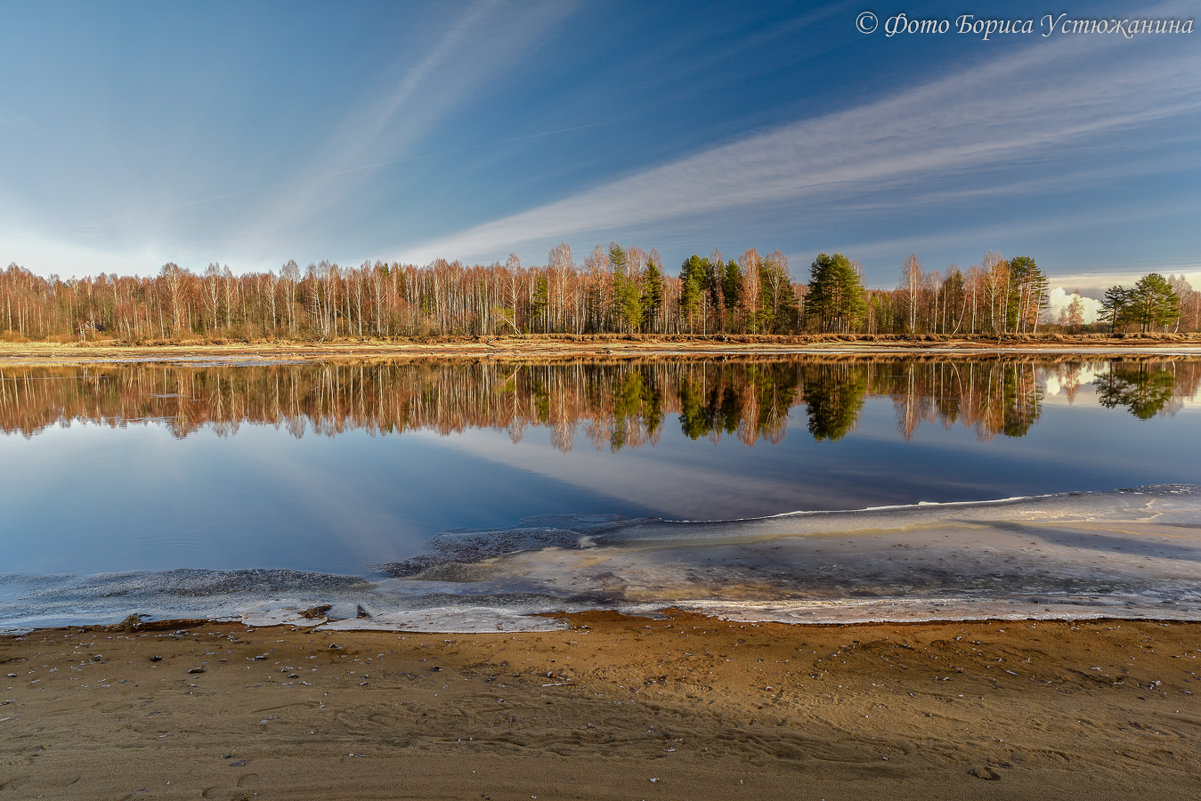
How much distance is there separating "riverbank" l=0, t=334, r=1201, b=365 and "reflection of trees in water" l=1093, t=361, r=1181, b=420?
23.0m

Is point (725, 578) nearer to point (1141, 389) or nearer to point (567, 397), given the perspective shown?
point (567, 397)

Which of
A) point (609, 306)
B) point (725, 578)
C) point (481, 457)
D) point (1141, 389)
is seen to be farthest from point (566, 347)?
point (725, 578)

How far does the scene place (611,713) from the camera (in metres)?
4.24

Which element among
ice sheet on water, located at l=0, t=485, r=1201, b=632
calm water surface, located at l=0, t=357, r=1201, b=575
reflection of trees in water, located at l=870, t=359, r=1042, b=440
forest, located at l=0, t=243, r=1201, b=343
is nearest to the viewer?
ice sheet on water, located at l=0, t=485, r=1201, b=632

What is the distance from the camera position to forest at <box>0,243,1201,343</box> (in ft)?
281

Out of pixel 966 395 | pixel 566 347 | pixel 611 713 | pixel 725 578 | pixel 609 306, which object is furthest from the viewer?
pixel 609 306

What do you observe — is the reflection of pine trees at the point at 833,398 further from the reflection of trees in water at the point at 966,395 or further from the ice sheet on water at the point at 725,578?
the ice sheet on water at the point at 725,578

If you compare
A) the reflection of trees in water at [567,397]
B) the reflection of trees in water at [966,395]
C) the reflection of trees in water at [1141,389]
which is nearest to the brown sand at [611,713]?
the reflection of trees in water at [567,397]

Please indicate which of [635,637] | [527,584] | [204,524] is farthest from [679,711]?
[204,524]

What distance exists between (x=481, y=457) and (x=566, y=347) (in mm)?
54635

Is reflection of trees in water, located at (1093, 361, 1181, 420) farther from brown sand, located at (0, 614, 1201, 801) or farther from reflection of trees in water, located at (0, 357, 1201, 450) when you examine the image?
brown sand, located at (0, 614, 1201, 801)

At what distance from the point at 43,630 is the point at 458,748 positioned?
4765 mm

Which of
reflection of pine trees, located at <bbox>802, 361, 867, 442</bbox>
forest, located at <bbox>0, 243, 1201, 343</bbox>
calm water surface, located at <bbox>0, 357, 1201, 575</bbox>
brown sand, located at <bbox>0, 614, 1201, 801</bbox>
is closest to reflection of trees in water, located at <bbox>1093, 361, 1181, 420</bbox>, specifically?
calm water surface, located at <bbox>0, 357, 1201, 575</bbox>

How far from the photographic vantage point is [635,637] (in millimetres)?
5734
